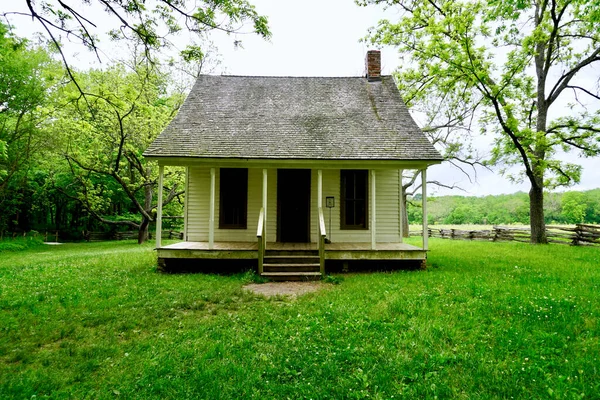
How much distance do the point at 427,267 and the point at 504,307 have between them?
4.18 meters

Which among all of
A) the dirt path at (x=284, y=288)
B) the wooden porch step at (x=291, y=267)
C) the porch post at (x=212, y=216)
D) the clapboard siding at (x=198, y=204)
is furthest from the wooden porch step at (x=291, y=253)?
the clapboard siding at (x=198, y=204)

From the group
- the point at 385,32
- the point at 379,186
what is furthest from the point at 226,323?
the point at 385,32

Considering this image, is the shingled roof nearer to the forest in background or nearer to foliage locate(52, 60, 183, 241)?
the forest in background

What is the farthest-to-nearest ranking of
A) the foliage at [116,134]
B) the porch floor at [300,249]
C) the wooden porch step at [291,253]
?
the foliage at [116,134]
the wooden porch step at [291,253]
the porch floor at [300,249]

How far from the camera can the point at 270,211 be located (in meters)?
10.7

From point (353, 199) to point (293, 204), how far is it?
1987 mm

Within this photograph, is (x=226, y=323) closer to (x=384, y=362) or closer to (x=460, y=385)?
(x=384, y=362)

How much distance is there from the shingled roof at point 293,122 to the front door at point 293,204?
4.64 feet

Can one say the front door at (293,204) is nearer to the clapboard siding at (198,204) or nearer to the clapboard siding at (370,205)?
the clapboard siding at (370,205)

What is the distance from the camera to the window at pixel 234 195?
10.8 m

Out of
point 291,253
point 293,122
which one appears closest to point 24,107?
point 293,122

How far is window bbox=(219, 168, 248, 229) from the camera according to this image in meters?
10.8

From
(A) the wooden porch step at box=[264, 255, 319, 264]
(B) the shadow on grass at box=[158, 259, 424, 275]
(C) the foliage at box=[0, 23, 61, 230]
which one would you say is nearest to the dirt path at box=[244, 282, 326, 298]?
(A) the wooden porch step at box=[264, 255, 319, 264]

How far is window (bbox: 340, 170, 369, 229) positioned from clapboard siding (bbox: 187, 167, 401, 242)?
0.17m
